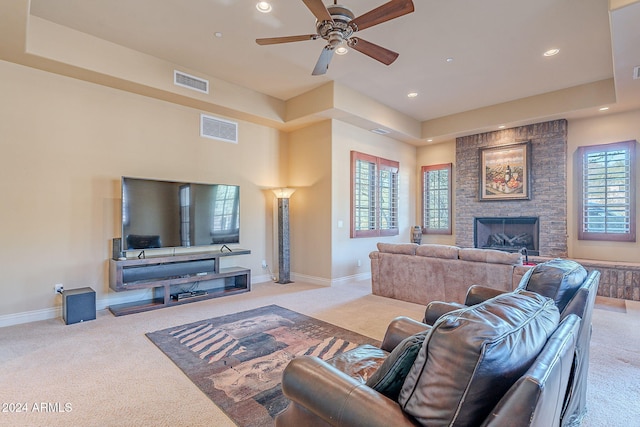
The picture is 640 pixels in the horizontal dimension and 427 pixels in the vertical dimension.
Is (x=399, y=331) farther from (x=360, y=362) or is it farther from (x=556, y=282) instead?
(x=556, y=282)

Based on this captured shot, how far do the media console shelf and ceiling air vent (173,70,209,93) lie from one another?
252 centimetres

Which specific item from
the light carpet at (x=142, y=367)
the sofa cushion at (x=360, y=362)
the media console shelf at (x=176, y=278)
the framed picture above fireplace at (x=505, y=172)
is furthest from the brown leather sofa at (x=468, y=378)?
the framed picture above fireplace at (x=505, y=172)

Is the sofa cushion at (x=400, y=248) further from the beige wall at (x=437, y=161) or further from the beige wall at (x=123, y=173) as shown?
the beige wall at (x=437, y=161)

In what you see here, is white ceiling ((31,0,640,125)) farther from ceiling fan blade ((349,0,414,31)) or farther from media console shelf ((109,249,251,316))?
media console shelf ((109,249,251,316))

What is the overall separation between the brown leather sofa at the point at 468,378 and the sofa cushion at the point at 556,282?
0.70 meters

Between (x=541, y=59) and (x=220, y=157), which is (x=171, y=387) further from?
(x=541, y=59)

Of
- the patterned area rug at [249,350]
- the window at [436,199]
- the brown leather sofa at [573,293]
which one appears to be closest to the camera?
the brown leather sofa at [573,293]

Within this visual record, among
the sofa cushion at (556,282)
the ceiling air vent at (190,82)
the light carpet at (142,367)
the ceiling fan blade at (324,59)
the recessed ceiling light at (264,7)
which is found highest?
the recessed ceiling light at (264,7)

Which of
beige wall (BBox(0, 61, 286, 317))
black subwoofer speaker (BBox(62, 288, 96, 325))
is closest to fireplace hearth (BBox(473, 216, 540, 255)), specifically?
beige wall (BBox(0, 61, 286, 317))

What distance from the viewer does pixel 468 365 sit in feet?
2.90

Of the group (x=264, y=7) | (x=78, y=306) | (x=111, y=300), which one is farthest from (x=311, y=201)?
(x=78, y=306)

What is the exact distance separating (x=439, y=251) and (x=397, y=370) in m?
3.45

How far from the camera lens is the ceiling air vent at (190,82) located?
4.70 meters

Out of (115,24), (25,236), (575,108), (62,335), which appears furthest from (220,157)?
(575,108)
